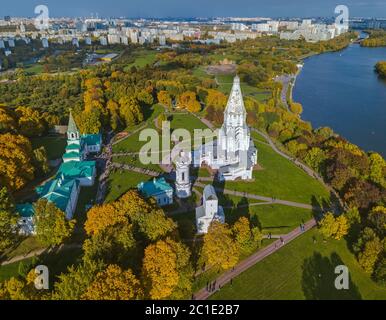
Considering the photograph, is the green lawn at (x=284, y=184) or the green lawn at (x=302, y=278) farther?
the green lawn at (x=284, y=184)

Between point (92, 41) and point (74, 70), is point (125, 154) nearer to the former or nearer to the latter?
point (74, 70)

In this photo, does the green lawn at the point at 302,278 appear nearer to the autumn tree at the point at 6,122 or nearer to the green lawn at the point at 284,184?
the green lawn at the point at 284,184

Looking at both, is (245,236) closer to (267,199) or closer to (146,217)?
(146,217)

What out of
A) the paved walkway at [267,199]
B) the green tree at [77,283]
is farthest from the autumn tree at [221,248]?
the paved walkway at [267,199]

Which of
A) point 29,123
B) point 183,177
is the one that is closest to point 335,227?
point 183,177

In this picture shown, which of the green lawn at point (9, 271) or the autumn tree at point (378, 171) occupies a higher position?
the autumn tree at point (378, 171)

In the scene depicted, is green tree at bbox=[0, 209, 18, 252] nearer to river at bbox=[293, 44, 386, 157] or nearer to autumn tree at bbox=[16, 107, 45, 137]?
autumn tree at bbox=[16, 107, 45, 137]
